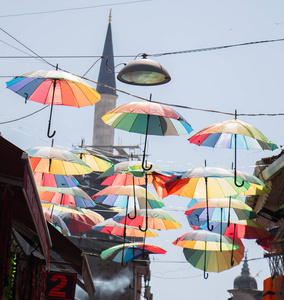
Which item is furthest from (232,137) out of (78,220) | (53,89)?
(78,220)

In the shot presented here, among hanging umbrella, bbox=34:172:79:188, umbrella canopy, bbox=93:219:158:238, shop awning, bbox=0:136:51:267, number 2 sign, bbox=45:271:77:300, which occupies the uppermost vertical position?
hanging umbrella, bbox=34:172:79:188

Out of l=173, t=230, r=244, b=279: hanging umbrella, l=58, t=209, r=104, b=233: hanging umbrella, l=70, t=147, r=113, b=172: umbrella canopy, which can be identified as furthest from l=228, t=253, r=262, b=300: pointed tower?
l=70, t=147, r=113, b=172: umbrella canopy

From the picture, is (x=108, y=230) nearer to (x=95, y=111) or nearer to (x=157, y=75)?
(x=157, y=75)

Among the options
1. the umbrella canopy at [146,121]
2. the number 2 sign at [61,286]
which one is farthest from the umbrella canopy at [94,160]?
the number 2 sign at [61,286]

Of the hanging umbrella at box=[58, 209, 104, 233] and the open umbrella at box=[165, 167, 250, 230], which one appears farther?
the hanging umbrella at box=[58, 209, 104, 233]

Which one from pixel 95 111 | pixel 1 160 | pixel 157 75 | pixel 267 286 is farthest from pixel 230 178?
pixel 95 111

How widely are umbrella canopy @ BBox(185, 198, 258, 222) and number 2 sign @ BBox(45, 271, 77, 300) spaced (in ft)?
11.8

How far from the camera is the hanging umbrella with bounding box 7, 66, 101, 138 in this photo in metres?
11.4

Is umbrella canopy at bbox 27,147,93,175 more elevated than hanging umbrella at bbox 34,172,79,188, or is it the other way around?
hanging umbrella at bbox 34,172,79,188

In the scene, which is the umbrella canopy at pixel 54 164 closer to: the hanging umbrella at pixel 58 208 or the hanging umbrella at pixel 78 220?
the hanging umbrella at pixel 58 208

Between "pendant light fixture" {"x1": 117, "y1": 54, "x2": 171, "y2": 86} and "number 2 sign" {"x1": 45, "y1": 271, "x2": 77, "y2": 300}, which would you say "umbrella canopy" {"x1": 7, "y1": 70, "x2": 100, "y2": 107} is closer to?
"pendant light fixture" {"x1": 117, "y1": 54, "x2": 171, "y2": 86}

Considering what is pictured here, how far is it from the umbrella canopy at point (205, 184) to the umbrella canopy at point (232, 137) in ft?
2.12

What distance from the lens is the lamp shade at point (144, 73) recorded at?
10523 mm

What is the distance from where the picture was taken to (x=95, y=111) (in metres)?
65.5
